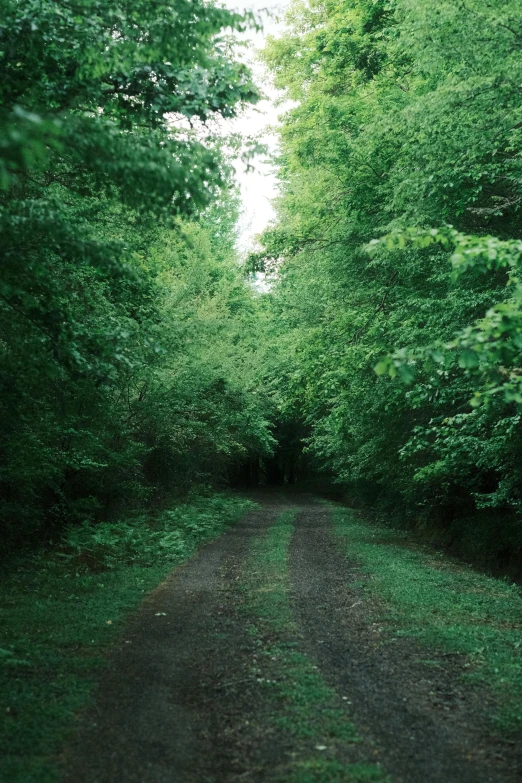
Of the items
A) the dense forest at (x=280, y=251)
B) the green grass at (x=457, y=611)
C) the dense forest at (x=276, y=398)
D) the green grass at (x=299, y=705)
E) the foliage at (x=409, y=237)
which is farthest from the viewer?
the foliage at (x=409, y=237)

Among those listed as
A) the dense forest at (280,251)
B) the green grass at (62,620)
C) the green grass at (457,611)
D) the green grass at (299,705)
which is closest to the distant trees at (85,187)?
the dense forest at (280,251)

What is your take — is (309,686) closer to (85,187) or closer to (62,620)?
(62,620)

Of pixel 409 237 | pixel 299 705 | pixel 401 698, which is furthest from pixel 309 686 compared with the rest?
pixel 409 237

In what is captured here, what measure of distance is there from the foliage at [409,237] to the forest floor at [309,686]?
114 inches

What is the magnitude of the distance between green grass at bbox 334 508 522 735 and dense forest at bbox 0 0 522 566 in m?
1.89

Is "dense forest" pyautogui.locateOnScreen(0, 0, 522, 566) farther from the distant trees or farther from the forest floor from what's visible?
the forest floor

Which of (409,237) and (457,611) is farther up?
(409,237)

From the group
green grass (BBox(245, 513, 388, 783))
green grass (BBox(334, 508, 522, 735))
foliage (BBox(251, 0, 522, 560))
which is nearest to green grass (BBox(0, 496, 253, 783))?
green grass (BBox(245, 513, 388, 783))

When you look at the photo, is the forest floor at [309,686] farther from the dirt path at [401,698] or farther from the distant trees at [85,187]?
the distant trees at [85,187]

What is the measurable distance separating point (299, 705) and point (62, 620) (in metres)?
4.08

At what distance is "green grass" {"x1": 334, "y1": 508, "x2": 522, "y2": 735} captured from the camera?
6859 millimetres

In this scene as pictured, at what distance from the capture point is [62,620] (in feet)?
28.2

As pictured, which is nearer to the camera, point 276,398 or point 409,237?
point 409,237

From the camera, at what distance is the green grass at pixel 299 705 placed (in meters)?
4.58
